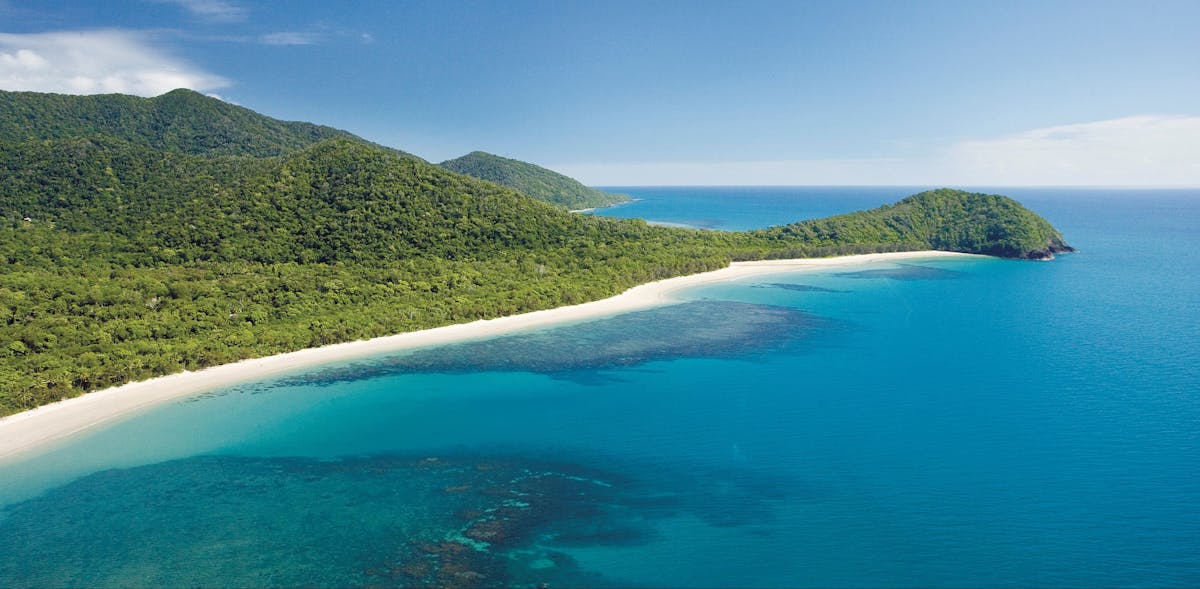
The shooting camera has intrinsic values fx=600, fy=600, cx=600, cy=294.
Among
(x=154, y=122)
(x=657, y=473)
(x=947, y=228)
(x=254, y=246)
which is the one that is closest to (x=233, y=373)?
(x=254, y=246)

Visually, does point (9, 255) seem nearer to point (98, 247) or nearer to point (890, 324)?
point (98, 247)

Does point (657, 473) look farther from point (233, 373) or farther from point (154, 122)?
point (154, 122)

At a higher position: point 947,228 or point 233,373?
point 947,228

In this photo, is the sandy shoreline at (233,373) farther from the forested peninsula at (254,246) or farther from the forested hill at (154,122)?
the forested hill at (154,122)

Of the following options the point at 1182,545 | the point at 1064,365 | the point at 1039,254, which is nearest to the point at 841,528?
the point at 1182,545

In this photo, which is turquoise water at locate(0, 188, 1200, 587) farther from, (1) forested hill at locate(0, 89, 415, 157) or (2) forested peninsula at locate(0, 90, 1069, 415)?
(1) forested hill at locate(0, 89, 415, 157)

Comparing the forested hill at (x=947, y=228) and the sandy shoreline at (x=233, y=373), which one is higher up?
the forested hill at (x=947, y=228)

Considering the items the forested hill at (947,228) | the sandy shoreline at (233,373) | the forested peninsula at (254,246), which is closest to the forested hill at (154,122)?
the forested peninsula at (254,246)

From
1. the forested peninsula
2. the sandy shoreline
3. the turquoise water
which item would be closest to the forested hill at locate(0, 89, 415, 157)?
the forested peninsula
